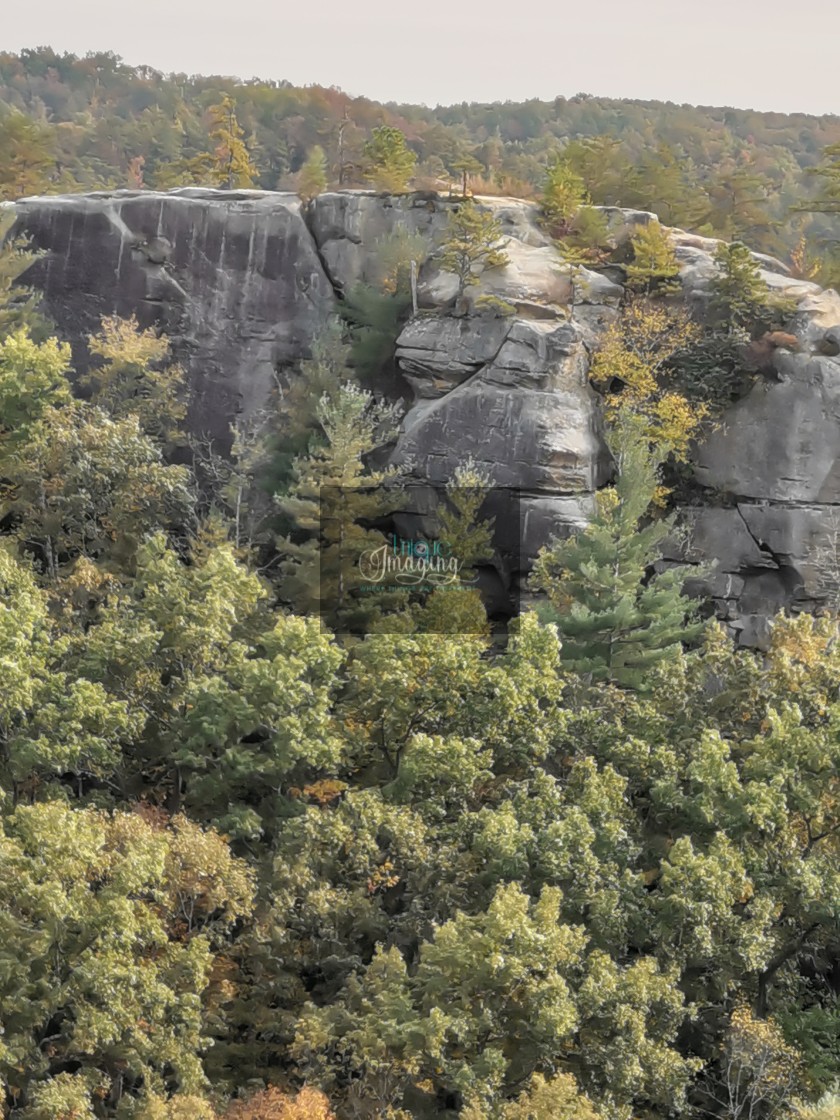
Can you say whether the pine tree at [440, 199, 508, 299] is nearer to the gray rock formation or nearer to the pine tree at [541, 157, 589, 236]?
the pine tree at [541, 157, 589, 236]

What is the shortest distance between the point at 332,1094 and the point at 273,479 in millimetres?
19915

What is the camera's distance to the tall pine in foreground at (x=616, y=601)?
25.0 metres

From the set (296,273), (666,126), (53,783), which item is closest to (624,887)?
(53,783)

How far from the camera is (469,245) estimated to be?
34.3 metres

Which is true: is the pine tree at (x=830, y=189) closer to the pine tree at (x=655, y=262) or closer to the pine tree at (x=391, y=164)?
the pine tree at (x=655, y=262)

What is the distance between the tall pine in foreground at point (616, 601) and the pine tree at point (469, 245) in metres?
9.76

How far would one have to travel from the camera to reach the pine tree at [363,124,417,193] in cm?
3800

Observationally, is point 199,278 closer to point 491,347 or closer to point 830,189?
point 491,347

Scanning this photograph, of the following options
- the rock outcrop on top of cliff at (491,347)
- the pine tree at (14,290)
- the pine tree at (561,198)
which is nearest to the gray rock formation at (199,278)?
the rock outcrop on top of cliff at (491,347)

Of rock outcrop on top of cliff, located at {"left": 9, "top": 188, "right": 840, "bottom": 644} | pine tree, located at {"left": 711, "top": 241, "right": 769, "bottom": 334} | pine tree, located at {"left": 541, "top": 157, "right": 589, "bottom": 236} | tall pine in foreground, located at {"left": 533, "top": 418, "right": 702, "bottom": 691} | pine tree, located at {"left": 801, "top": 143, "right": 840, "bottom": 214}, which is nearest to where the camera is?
tall pine in foreground, located at {"left": 533, "top": 418, "right": 702, "bottom": 691}

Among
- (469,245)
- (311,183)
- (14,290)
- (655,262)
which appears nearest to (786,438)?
(655,262)

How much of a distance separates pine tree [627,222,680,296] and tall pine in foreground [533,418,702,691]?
8.89m

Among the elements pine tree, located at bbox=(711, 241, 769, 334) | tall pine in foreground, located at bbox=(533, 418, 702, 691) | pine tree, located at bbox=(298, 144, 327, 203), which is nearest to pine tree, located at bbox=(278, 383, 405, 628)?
tall pine in foreground, located at bbox=(533, 418, 702, 691)

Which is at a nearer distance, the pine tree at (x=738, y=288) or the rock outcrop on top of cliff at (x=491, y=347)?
the rock outcrop on top of cliff at (x=491, y=347)
